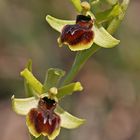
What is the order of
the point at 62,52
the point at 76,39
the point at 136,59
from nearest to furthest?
the point at 76,39
the point at 136,59
the point at 62,52

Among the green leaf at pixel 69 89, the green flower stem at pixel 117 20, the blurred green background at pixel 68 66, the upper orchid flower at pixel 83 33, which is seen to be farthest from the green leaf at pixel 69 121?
the blurred green background at pixel 68 66

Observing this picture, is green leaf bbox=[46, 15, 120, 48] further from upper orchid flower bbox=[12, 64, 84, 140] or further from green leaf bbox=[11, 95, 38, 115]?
green leaf bbox=[11, 95, 38, 115]

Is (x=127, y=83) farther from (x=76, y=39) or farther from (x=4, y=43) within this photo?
(x=76, y=39)

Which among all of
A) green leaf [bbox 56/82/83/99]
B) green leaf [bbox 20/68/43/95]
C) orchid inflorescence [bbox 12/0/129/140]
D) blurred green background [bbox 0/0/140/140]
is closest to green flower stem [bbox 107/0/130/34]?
orchid inflorescence [bbox 12/0/129/140]

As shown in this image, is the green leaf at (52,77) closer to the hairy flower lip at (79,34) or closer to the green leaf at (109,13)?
the hairy flower lip at (79,34)

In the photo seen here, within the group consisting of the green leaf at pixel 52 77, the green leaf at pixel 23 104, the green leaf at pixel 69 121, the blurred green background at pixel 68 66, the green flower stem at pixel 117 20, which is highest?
the green flower stem at pixel 117 20

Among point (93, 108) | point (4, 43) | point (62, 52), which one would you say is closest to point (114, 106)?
point (93, 108)
